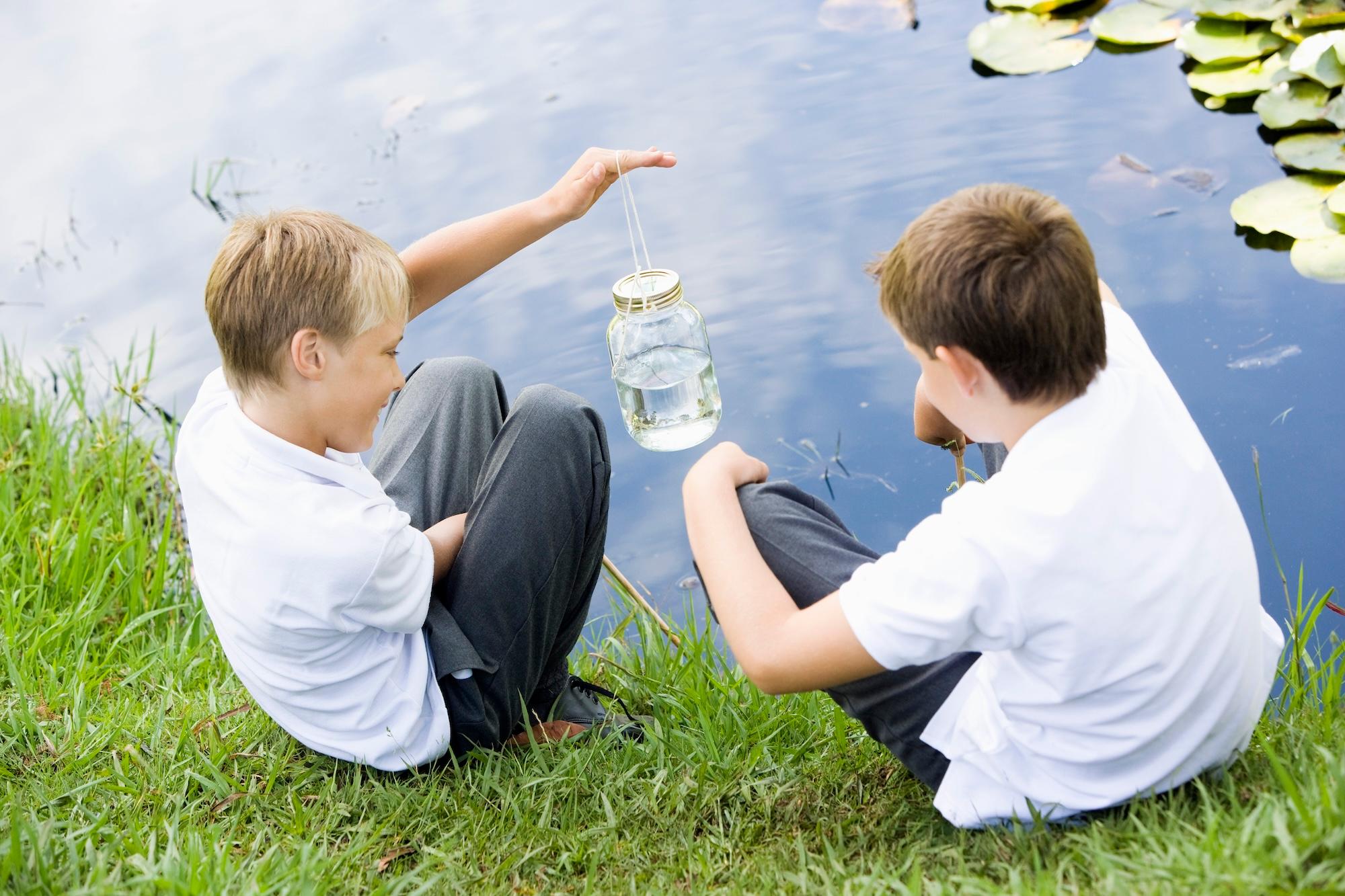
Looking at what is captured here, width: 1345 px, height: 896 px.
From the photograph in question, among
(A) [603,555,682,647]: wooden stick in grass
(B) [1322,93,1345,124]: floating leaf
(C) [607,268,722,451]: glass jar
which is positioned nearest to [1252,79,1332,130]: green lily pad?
(B) [1322,93,1345,124]: floating leaf

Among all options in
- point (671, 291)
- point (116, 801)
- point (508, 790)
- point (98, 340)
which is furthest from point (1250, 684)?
point (98, 340)

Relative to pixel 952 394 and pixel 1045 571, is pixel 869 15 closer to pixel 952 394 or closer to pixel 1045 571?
pixel 952 394

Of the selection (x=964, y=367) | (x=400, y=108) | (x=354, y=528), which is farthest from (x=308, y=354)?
(x=400, y=108)

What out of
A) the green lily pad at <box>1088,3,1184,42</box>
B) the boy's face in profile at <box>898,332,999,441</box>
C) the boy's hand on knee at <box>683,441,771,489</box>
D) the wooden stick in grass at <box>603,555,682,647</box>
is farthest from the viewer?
the green lily pad at <box>1088,3,1184,42</box>

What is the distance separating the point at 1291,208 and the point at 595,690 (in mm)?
2242

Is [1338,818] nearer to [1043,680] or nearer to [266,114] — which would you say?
[1043,680]

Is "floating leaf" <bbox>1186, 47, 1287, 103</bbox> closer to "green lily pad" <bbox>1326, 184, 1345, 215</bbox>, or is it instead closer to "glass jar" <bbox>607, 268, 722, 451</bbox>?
"green lily pad" <bbox>1326, 184, 1345, 215</bbox>

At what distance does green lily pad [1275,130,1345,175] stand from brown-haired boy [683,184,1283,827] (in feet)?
7.09

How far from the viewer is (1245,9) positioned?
3580 mm

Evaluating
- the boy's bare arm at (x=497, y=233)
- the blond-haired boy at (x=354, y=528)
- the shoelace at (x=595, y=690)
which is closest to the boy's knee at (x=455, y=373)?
the boy's bare arm at (x=497, y=233)

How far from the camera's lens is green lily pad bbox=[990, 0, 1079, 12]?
13.0ft

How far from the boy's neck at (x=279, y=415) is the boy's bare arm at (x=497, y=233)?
34cm

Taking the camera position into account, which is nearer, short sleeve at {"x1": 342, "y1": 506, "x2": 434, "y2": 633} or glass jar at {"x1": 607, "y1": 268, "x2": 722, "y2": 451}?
short sleeve at {"x1": 342, "y1": 506, "x2": 434, "y2": 633}

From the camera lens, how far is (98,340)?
→ 378 cm
